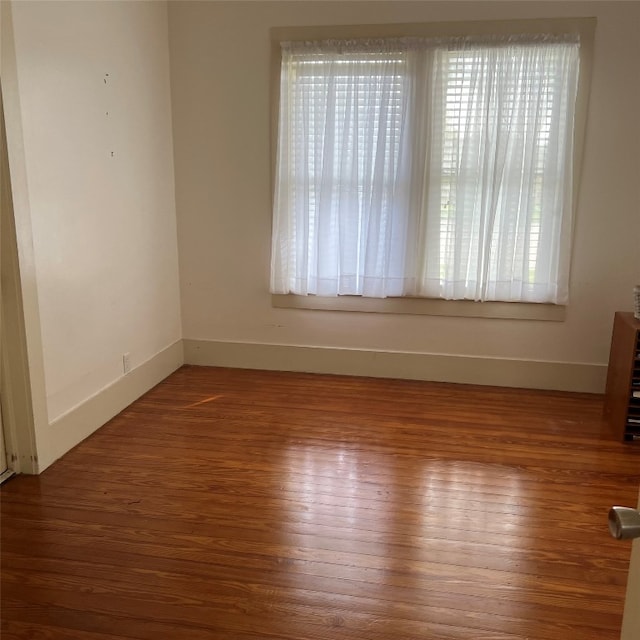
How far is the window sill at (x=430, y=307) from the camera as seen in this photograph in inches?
150

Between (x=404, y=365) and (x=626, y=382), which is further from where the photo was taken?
(x=404, y=365)

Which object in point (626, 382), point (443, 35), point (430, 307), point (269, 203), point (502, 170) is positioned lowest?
point (626, 382)

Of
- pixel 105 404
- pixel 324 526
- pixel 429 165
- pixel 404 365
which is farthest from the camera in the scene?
pixel 404 365

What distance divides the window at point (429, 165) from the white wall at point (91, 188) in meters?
0.87

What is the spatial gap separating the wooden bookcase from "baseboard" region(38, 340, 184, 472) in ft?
9.38

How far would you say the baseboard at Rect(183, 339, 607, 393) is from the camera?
3.88 metres

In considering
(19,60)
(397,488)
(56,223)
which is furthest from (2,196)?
(397,488)

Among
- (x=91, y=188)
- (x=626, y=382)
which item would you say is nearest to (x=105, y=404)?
(x=91, y=188)

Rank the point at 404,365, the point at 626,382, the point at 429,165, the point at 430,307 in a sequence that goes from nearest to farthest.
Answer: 1. the point at 626,382
2. the point at 429,165
3. the point at 430,307
4. the point at 404,365

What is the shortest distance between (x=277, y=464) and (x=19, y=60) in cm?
212

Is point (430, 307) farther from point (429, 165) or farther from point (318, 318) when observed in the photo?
point (429, 165)

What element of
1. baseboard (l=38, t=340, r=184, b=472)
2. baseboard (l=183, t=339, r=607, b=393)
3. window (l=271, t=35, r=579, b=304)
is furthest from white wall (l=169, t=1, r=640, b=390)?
baseboard (l=38, t=340, r=184, b=472)

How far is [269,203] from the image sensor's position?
4031 millimetres

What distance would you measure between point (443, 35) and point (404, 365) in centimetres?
216
